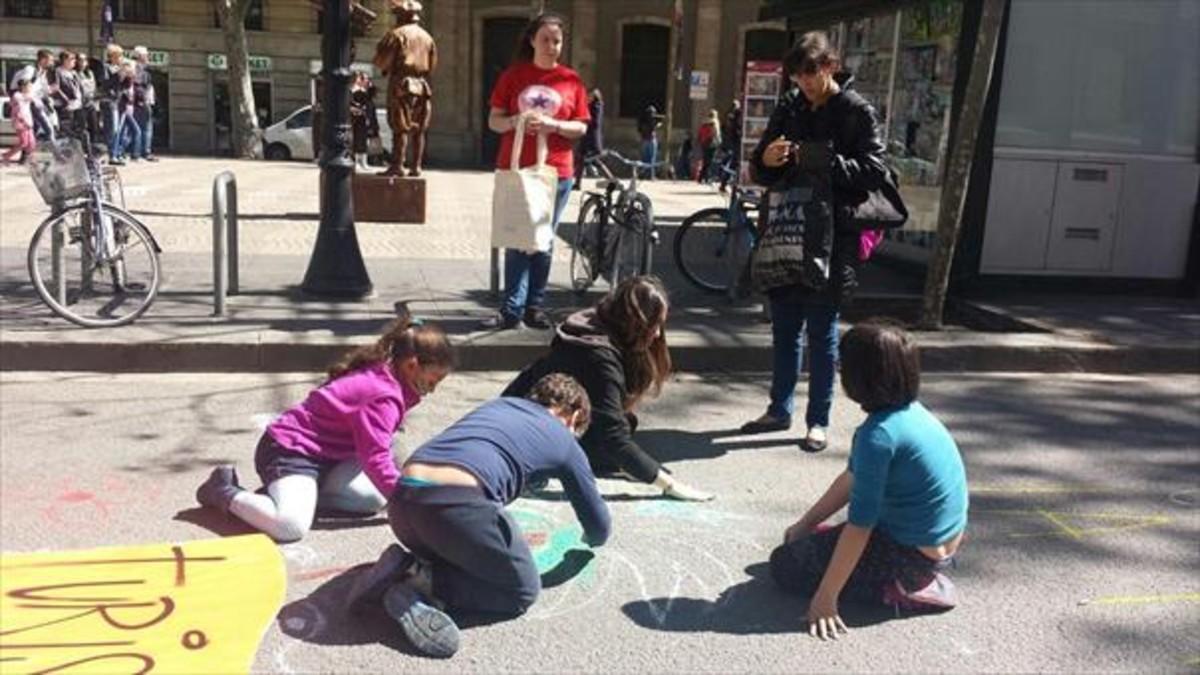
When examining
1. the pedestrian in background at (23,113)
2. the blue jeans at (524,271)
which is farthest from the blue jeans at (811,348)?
the pedestrian in background at (23,113)

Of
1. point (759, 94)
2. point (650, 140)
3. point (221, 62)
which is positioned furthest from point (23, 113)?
point (221, 62)

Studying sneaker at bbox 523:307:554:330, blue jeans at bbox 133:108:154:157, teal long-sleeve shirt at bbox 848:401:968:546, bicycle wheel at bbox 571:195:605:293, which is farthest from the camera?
blue jeans at bbox 133:108:154:157

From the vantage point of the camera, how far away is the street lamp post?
771cm

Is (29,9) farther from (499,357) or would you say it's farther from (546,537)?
(546,537)

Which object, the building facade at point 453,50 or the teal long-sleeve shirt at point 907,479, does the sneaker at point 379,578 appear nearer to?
the teal long-sleeve shirt at point 907,479

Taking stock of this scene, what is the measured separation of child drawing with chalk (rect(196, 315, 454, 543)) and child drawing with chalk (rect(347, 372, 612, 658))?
0.44 meters

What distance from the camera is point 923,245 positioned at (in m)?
10.0

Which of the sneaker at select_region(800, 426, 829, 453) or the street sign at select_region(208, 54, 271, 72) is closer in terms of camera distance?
the sneaker at select_region(800, 426, 829, 453)

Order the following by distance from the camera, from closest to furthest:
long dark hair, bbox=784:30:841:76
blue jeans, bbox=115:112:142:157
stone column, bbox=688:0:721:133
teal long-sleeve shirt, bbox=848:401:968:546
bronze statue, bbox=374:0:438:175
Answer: teal long-sleeve shirt, bbox=848:401:968:546 < long dark hair, bbox=784:30:841:76 < bronze statue, bbox=374:0:438:175 < blue jeans, bbox=115:112:142:157 < stone column, bbox=688:0:721:133

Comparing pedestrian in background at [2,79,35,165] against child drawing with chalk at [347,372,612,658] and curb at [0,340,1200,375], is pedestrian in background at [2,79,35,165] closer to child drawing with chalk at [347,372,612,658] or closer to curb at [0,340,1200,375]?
curb at [0,340,1200,375]

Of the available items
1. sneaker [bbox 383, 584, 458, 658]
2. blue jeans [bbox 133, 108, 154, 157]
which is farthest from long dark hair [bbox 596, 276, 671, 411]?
blue jeans [bbox 133, 108, 154, 157]

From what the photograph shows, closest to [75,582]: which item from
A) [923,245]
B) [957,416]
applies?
[957,416]

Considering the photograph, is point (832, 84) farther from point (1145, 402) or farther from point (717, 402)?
point (1145, 402)

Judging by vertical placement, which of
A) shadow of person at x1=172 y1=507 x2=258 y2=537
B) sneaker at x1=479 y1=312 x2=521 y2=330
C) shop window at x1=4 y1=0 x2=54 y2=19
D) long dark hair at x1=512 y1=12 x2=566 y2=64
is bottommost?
shadow of person at x1=172 y1=507 x2=258 y2=537
